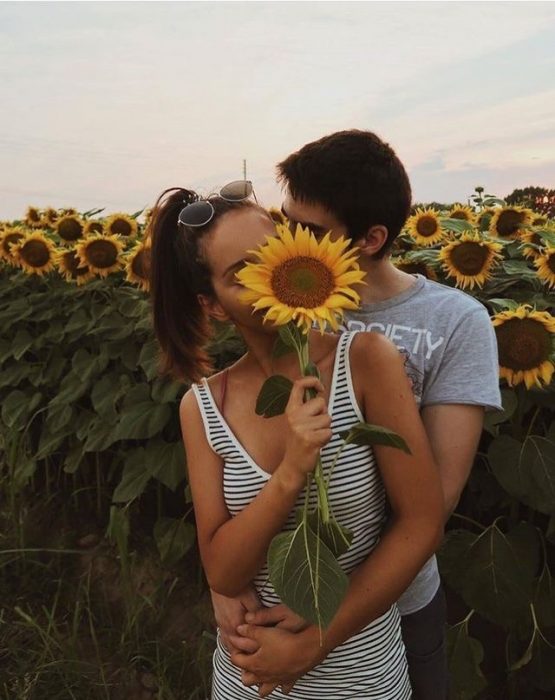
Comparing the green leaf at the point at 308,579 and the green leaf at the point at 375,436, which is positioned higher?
the green leaf at the point at 375,436

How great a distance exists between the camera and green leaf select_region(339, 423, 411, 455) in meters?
0.95

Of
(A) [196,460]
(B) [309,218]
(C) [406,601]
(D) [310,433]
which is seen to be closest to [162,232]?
(B) [309,218]

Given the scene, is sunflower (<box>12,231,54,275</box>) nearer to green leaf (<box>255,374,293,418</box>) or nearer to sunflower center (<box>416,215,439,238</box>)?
sunflower center (<box>416,215,439,238</box>)

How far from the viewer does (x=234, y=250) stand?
3.73 ft

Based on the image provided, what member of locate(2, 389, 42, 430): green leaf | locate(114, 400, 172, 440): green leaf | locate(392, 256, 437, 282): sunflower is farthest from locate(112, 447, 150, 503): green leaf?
locate(392, 256, 437, 282): sunflower

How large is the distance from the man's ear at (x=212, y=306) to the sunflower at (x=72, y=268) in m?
2.36

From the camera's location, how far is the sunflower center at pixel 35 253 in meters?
3.79

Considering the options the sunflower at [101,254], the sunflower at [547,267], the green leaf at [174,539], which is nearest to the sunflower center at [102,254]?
the sunflower at [101,254]

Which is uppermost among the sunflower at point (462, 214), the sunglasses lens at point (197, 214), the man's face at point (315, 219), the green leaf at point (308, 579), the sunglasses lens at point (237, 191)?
the sunglasses lens at point (237, 191)

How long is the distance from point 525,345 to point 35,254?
8.90ft

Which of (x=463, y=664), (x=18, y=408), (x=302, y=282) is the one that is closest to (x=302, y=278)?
(x=302, y=282)

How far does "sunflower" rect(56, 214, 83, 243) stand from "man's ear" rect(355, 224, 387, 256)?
2822 mm

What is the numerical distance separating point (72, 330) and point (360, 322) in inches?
86.4

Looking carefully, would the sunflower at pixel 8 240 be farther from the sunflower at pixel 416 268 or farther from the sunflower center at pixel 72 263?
the sunflower at pixel 416 268
